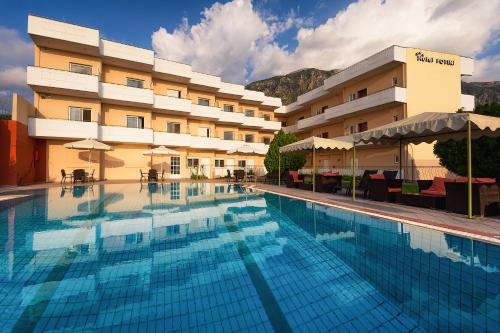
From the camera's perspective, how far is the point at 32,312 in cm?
255

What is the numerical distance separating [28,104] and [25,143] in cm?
266

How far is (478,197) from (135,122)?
2198 cm

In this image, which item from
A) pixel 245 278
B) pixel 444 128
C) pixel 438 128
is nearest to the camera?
pixel 245 278

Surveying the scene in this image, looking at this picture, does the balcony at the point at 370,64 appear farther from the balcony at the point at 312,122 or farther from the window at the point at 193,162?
the window at the point at 193,162

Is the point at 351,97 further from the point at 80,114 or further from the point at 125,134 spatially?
the point at 80,114

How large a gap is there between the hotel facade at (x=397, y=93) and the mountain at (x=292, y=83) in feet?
281

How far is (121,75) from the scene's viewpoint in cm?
2033

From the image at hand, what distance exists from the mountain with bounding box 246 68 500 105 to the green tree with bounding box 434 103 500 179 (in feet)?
311

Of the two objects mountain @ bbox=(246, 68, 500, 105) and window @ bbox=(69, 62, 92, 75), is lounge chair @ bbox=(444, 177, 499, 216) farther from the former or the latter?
mountain @ bbox=(246, 68, 500, 105)

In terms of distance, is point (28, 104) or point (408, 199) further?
point (28, 104)

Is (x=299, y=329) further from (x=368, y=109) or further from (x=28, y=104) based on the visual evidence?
(x=368, y=109)

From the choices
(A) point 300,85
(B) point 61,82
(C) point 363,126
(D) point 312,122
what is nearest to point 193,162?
(B) point 61,82

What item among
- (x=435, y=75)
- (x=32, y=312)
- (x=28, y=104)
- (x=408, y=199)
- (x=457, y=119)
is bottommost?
(x=32, y=312)

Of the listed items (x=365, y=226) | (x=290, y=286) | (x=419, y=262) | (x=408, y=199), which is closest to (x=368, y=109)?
(x=408, y=199)
